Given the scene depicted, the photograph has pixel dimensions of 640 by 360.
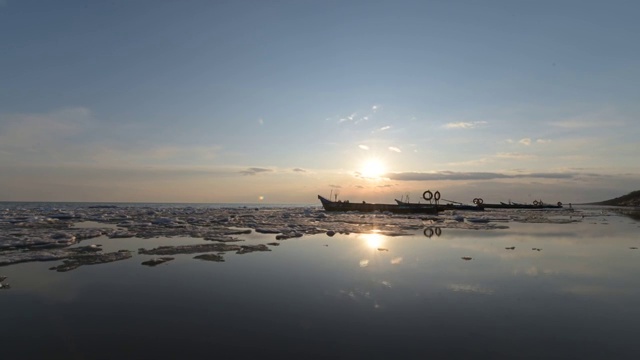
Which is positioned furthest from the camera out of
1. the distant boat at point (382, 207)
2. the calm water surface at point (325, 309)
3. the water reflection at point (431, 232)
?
the distant boat at point (382, 207)

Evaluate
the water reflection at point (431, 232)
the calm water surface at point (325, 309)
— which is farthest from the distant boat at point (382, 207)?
the calm water surface at point (325, 309)

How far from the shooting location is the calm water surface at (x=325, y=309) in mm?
6566

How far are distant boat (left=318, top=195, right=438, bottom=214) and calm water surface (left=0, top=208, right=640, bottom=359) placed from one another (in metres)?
58.4

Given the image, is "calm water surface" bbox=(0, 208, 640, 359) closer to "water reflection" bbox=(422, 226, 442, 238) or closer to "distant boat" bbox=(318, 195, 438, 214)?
"water reflection" bbox=(422, 226, 442, 238)

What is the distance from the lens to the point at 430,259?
651 inches

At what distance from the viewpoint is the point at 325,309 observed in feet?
29.3

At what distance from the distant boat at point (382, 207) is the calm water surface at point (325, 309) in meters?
58.4

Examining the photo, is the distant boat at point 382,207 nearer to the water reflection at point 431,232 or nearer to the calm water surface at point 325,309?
the water reflection at point 431,232

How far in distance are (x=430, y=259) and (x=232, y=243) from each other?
12.1 metres

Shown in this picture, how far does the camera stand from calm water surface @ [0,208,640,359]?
6566mm

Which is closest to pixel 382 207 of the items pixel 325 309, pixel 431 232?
pixel 431 232

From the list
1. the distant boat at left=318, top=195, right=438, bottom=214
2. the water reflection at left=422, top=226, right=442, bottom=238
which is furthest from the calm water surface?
the distant boat at left=318, top=195, right=438, bottom=214

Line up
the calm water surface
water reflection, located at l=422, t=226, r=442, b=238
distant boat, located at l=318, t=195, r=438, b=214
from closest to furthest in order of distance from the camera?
the calm water surface < water reflection, located at l=422, t=226, r=442, b=238 < distant boat, located at l=318, t=195, r=438, b=214

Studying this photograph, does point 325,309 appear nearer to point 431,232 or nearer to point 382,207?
point 431,232
